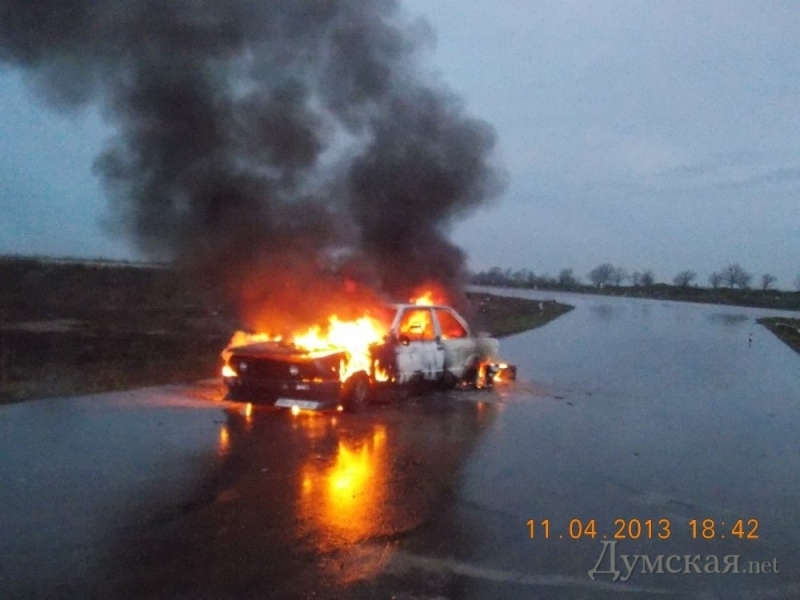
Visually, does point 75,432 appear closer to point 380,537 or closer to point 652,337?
point 380,537

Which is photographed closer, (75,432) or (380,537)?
(380,537)

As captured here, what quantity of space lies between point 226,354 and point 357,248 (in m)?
6.70

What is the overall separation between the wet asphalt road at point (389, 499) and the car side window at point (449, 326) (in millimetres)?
1812

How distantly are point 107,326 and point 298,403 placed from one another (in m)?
18.0

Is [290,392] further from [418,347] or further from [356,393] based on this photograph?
[418,347]

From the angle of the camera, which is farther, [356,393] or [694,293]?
[694,293]

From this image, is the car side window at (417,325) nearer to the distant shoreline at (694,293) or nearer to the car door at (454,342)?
the car door at (454,342)

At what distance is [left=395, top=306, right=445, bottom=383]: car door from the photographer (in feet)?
41.3

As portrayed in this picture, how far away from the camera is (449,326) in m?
14.5

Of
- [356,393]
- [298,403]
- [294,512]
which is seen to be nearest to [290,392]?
[298,403]

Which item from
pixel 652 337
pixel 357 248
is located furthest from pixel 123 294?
pixel 357 248

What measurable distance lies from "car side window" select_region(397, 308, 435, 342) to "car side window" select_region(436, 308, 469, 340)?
0.46m

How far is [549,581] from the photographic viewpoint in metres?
5.15

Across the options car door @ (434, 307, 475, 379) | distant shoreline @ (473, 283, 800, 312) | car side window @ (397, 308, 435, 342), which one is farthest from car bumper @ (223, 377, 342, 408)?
distant shoreline @ (473, 283, 800, 312)
